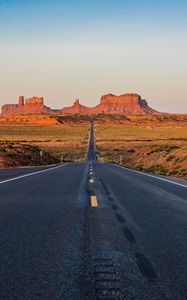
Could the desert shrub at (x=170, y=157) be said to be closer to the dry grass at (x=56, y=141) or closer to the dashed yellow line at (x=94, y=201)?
the dashed yellow line at (x=94, y=201)

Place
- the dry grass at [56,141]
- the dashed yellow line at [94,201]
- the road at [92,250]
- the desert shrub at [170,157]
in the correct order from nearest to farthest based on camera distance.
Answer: the road at [92,250], the dashed yellow line at [94,201], the desert shrub at [170,157], the dry grass at [56,141]

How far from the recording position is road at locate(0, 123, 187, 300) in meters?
4.29

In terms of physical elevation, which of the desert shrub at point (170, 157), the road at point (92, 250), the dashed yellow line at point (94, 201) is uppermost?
the desert shrub at point (170, 157)

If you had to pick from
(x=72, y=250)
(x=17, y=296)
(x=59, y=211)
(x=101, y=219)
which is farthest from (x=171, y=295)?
(x=59, y=211)

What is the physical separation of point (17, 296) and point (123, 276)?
117cm

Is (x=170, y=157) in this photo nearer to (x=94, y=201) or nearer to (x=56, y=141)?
(x=94, y=201)

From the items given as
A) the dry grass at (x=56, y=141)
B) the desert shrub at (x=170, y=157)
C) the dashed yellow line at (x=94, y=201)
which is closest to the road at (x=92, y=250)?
the dashed yellow line at (x=94, y=201)

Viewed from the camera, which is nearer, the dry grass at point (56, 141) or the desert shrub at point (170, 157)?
the desert shrub at point (170, 157)

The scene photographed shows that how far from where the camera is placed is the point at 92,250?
5828 millimetres

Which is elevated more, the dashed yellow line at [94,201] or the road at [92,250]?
the dashed yellow line at [94,201]

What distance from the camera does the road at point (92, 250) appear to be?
429 cm

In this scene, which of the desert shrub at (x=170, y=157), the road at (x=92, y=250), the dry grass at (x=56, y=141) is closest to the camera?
the road at (x=92, y=250)

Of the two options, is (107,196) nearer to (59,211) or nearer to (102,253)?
(59,211)

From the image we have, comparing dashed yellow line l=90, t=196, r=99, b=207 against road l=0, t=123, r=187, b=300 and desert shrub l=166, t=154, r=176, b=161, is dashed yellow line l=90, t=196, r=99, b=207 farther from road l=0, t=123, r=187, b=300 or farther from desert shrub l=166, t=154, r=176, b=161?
desert shrub l=166, t=154, r=176, b=161
